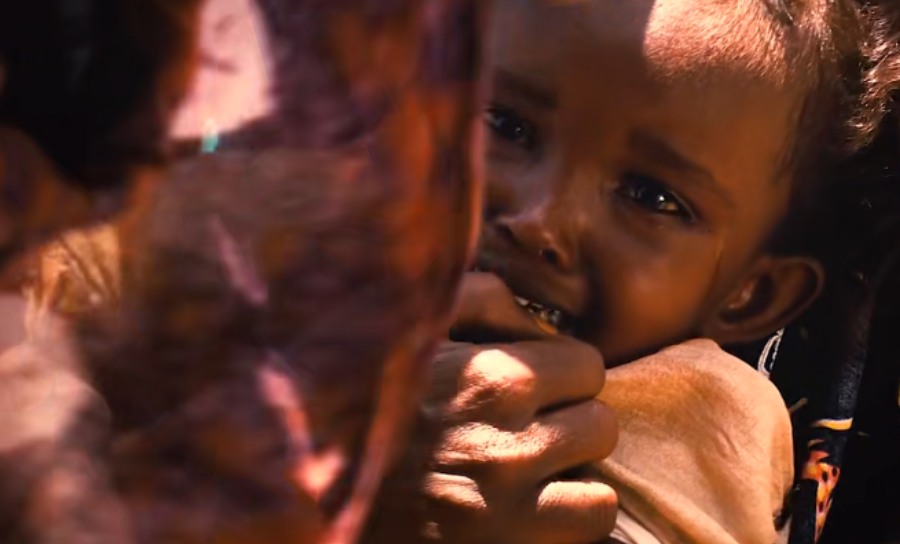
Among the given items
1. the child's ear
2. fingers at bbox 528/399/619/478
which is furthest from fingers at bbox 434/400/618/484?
the child's ear

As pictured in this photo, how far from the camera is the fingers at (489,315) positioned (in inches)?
14.4

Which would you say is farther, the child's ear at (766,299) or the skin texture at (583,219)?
the child's ear at (766,299)

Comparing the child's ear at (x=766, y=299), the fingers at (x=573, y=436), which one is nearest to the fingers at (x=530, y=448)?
the fingers at (x=573, y=436)

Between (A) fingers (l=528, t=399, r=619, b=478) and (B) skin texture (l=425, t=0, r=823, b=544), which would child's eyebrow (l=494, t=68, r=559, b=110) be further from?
(A) fingers (l=528, t=399, r=619, b=478)

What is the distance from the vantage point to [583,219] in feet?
1.31

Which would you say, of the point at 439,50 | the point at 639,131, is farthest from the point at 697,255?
the point at 439,50

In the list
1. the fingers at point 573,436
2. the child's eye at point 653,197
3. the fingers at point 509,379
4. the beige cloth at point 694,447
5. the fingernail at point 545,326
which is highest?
the child's eye at point 653,197

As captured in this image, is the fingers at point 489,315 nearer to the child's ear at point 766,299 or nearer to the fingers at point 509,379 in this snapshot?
the fingers at point 509,379

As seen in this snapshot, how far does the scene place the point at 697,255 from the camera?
1.44ft

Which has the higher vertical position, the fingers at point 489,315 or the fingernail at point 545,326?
the fingers at point 489,315

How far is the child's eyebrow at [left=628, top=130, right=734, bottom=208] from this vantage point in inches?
16.0

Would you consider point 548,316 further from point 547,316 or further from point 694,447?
point 694,447

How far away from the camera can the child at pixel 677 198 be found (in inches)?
15.6

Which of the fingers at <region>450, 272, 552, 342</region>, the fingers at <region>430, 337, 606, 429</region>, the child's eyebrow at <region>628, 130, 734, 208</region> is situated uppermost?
the child's eyebrow at <region>628, 130, 734, 208</region>
